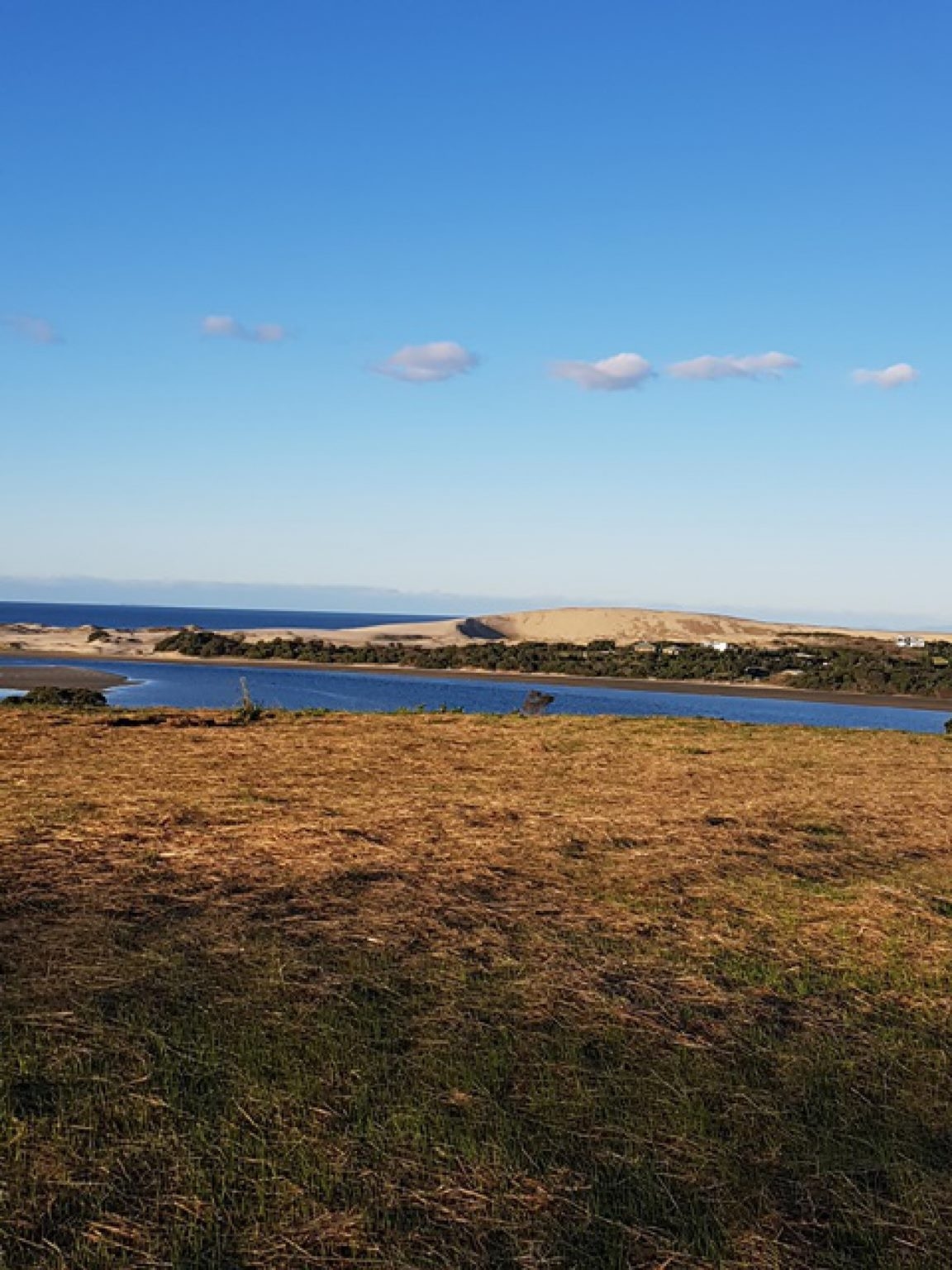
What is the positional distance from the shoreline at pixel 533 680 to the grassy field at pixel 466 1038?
3050 cm

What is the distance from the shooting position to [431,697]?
3641cm

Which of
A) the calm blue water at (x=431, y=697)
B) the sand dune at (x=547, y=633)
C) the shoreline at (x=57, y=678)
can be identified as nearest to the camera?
the calm blue water at (x=431, y=697)

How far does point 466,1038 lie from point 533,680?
A: 4314 cm

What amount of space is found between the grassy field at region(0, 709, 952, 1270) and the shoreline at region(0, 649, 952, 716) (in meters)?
30.5

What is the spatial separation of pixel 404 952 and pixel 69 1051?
1.70 m

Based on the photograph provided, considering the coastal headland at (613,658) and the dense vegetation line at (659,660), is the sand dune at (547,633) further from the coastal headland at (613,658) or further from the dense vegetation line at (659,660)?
the dense vegetation line at (659,660)

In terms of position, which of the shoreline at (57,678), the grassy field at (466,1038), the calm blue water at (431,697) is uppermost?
the grassy field at (466,1038)

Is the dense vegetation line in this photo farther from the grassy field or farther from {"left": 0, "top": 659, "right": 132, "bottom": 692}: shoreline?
the grassy field

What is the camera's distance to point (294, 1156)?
319cm

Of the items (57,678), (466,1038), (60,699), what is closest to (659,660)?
(57,678)

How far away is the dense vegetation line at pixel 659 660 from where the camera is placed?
45.2 meters

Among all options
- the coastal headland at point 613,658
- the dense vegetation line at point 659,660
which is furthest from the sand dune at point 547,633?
the dense vegetation line at point 659,660

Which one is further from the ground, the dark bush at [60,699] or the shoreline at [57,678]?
the dark bush at [60,699]

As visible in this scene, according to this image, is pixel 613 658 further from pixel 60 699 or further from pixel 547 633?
pixel 60 699
